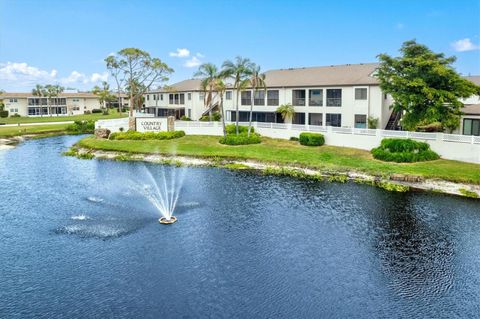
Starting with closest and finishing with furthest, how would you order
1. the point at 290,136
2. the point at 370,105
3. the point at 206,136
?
the point at 370,105
the point at 290,136
the point at 206,136

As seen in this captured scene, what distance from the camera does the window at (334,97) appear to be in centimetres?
5083

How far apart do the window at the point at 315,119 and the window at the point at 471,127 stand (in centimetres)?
1786

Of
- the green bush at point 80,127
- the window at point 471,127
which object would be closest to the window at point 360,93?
the window at point 471,127

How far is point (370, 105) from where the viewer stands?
157ft

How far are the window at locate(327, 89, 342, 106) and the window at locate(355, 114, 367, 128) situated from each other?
9.68 ft

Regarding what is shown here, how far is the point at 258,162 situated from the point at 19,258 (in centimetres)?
2671

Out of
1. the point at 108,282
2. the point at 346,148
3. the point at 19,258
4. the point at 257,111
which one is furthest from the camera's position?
the point at 257,111

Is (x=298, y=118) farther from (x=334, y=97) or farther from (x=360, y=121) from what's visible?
(x=360, y=121)

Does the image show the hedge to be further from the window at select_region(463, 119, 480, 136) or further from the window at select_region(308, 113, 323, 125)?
the window at select_region(463, 119, 480, 136)

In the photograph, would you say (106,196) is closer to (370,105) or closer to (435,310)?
(435,310)

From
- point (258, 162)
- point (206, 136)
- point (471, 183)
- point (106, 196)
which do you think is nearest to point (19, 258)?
point (106, 196)

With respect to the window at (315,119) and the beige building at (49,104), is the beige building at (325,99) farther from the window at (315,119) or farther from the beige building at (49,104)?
the beige building at (49,104)

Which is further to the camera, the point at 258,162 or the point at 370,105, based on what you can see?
the point at 370,105

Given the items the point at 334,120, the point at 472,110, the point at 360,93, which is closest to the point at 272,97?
the point at 334,120
